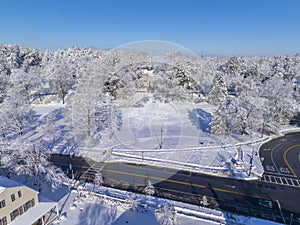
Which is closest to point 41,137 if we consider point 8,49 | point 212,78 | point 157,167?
point 157,167

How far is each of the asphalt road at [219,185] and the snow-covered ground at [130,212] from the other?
0.80 m

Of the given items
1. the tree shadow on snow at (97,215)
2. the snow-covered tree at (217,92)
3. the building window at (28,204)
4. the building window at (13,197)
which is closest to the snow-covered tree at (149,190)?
the tree shadow on snow at (97,215)

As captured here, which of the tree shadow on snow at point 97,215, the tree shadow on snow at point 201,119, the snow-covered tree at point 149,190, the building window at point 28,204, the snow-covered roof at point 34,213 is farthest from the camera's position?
the tree shadow on snow at point 201,119

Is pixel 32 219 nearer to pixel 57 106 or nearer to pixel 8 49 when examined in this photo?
pixel 57 106

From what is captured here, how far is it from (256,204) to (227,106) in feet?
36.9

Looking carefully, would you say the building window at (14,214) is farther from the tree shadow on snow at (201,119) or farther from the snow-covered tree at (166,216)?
the tree shadow on snow at (201,119)

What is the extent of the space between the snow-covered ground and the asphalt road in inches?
31.4

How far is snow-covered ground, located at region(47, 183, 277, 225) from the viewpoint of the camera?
10977mm

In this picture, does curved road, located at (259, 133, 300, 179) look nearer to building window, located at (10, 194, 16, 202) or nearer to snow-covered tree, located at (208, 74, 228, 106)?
snow-covered tree, located at (208, 74, 228, 106)

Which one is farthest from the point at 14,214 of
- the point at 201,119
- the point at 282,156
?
the point at 201,119

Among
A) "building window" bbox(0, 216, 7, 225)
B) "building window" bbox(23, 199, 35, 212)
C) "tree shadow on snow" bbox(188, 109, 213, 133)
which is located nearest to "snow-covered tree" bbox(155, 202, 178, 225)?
"building window" bbox(23, 199, 35, 212)

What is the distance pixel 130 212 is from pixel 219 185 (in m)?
6.01

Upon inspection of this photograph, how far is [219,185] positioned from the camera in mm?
14344

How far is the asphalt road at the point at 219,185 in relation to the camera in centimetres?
1229
